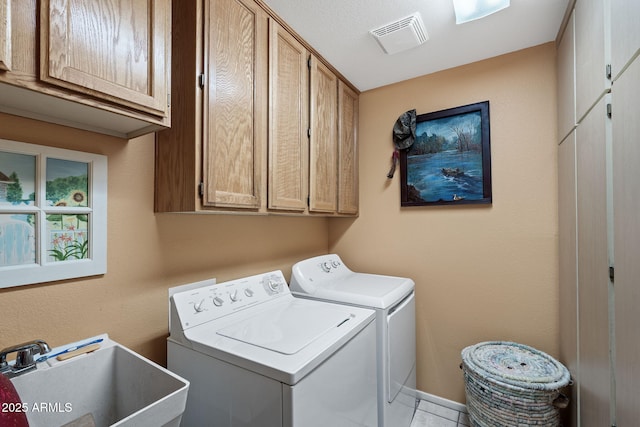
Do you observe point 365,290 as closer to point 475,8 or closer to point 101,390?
point 101,390

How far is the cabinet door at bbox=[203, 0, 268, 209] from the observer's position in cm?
116

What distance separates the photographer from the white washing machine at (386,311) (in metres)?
1.51

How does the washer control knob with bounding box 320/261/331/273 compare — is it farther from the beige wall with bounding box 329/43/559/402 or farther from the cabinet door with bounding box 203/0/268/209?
the cabinet door with bounding box 203/0/268/209

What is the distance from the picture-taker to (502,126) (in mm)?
1911

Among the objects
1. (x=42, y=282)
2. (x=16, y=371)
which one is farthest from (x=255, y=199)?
(x=16, y=371)

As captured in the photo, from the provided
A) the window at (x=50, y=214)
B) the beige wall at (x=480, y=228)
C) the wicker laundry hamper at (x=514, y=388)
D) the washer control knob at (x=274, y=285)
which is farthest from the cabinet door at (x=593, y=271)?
the window at (x=50, y=214)

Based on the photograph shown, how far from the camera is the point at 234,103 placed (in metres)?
1.27

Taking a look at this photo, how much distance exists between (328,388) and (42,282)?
1086 mm

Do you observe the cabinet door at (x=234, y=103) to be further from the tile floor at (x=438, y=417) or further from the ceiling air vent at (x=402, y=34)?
the tile floor at (x=438, y=417)

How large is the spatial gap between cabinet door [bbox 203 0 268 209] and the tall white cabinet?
134 centimetres

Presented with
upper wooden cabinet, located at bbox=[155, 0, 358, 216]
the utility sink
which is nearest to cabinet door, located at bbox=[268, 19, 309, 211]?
upper wooden cabinet, located at bbox=[155, 0, 358, 216]

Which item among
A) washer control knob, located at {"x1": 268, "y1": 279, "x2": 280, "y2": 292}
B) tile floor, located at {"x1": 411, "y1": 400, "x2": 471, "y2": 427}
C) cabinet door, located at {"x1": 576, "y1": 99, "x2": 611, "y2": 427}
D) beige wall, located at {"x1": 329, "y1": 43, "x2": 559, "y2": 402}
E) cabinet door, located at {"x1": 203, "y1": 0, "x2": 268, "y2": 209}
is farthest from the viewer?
tile floor, located at {"x1": 411, "y1": 400, "x2": 471, "y2": 427}

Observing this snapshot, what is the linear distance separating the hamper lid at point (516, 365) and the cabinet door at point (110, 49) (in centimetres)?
196

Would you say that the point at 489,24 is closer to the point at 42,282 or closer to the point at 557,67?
the point at 557,67
